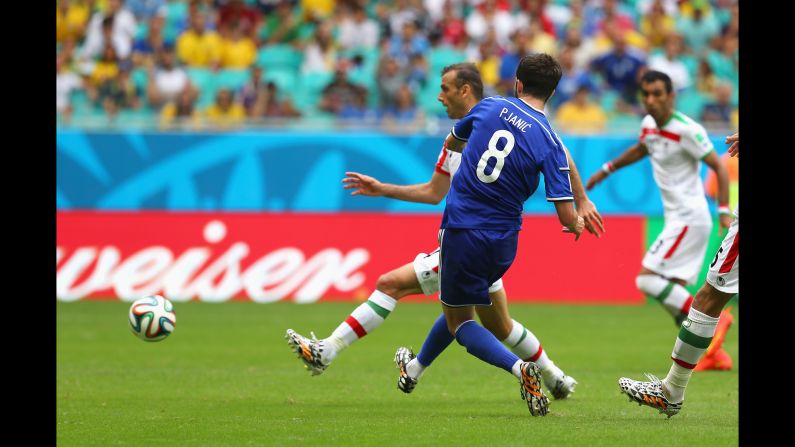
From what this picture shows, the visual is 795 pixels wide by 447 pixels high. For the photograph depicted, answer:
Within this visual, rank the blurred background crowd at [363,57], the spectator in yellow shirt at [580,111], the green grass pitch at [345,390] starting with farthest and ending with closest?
1. the blurred background crowd at [363,57]
2. the spectator in yellow shirt at [580,111]
3. the green grass pitch at [345,390]

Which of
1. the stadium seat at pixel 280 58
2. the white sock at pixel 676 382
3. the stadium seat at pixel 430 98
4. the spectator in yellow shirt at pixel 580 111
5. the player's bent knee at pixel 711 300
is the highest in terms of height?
the player's bent knee at pixel 711 300

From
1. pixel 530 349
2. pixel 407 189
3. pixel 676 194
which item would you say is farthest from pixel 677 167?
pixel 407 189

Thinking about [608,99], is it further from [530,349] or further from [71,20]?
[530,349]

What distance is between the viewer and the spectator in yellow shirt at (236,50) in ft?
72.2

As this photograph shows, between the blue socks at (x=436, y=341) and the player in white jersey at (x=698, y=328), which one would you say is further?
the blue socks at (x=436, y=341)

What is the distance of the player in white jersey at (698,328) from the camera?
7352 mm

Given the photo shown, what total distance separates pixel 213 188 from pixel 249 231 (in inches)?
82.6

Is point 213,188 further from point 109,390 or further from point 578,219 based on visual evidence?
point 578,219

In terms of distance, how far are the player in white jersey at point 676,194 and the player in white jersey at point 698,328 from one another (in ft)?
13.7

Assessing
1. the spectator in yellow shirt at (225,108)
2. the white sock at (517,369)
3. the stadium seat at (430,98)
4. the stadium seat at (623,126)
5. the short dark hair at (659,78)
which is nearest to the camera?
the white sock at (517,369)

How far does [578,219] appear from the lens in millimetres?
7738

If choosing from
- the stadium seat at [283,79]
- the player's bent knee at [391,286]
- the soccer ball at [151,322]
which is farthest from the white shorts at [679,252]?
the stadium seat at [283,79]

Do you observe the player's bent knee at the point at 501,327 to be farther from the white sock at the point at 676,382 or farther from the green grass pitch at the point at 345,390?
the white sock at the point at 676,382

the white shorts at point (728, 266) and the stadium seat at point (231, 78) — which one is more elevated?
the white shorts at point (728, 266)
